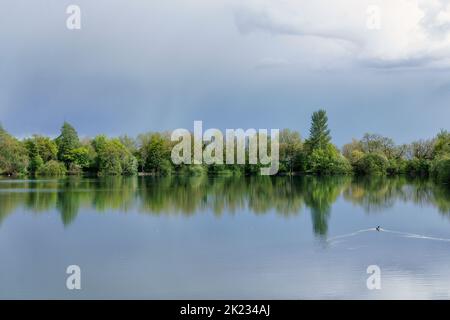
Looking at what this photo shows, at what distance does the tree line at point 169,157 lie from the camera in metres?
61.7

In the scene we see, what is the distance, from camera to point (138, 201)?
1136 inches

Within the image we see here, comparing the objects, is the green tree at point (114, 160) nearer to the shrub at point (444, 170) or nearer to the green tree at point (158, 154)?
the green tree at point (158, 154)

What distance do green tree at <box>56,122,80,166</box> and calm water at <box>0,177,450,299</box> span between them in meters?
34.3

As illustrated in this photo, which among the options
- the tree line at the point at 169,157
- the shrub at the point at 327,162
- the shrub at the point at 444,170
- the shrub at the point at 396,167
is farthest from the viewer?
the shrub at the point at 396,167

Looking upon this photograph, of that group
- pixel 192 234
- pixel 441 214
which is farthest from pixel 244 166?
pixel 192 234

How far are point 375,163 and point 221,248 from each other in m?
52.9

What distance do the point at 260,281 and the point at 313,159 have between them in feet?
175

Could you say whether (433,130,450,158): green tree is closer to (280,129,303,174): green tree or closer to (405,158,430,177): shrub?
(405,158,430,177): shrub

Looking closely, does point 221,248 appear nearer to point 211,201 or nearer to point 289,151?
point 211,201

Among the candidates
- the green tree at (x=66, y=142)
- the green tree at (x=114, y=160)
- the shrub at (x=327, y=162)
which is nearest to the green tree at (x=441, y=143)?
the shrub at (x=327, y=162)

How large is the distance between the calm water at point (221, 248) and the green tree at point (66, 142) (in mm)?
34304

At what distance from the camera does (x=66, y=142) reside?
63.1 meters

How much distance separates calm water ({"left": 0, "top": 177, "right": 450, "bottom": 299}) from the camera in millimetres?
11914
